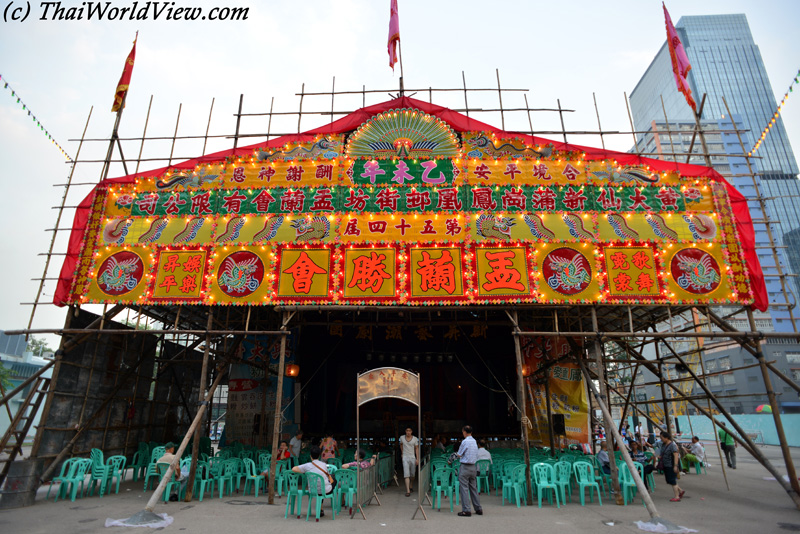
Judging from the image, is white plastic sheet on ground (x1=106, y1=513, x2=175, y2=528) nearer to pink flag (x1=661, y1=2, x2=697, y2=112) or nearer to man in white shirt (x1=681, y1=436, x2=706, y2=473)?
man in white shirt (x1=681, y1=436, x2=706, y2=473)

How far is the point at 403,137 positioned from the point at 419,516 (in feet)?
28.7

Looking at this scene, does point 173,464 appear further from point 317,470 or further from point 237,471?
point 317,470

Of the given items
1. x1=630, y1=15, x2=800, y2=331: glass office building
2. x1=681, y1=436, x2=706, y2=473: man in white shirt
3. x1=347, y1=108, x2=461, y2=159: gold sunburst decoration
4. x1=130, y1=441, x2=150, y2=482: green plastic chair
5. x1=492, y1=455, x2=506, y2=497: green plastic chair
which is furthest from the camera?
x1=630, y1=15, x2=800, y2=331: glass office building

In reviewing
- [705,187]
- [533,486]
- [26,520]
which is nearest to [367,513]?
[533,486]

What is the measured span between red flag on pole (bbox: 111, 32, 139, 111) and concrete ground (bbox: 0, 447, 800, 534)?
9866 mm

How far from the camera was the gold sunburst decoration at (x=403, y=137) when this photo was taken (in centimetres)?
1158

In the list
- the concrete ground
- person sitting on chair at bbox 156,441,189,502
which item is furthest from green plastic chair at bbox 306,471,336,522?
person sitting on chair at bbox 156,441,189,502

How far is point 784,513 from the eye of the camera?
25.3 ft

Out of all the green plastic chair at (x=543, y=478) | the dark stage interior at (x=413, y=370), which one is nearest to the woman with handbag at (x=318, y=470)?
the green plastic chair at (x=543, y=478)

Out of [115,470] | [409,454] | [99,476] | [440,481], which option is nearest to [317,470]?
[440,481]

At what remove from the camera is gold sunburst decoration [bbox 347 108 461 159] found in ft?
38.0

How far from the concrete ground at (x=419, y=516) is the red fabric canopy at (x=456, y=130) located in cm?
446

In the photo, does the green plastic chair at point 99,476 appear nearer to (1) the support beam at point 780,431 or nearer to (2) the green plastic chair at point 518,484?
(2) the green plastic chair at point 518,484

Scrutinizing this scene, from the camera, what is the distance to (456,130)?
1205 cm
